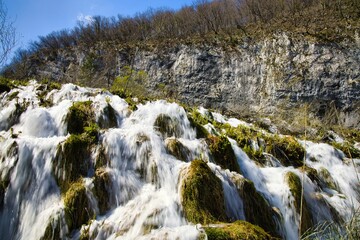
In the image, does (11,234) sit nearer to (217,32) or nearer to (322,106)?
(322,106)

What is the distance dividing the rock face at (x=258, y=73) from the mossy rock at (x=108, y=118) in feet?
57.4

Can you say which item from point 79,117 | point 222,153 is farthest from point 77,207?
point 222,153

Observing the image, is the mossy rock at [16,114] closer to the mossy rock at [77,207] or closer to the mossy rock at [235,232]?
the mossy rock at [77,207]

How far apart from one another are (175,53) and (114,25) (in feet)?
50.9

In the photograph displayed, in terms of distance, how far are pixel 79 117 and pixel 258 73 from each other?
20.8m

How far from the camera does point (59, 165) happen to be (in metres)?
4.79

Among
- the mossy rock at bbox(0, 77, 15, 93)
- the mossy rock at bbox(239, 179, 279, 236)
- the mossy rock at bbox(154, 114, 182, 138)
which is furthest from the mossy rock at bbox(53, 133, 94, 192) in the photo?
the mossy rock at bbox(0, 77, 15, 93)

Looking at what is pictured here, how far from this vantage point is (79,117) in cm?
666

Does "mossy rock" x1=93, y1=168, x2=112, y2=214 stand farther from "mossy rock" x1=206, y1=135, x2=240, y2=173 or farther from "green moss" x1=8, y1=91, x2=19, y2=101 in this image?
"green moss" x1=8, y1=91, x2=19, y2=101

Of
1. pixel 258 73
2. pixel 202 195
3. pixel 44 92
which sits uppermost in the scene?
pixel 258 73

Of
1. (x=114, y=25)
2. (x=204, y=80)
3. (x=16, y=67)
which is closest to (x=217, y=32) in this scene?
(x=204, y=80)

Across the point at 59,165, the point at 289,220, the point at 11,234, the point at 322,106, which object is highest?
the point at 322,106

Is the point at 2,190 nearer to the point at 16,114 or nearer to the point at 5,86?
the point at 16,114

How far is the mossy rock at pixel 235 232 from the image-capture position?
137 inches
